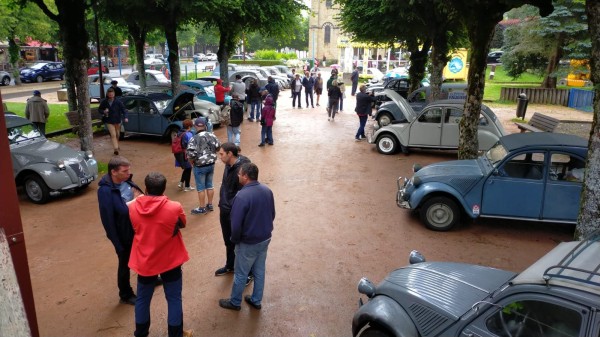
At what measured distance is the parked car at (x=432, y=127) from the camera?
12461 millimetres

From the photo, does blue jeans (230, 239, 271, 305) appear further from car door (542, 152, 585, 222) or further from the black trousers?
car door (542, 152, 585, 222)

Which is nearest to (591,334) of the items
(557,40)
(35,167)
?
(35,167)

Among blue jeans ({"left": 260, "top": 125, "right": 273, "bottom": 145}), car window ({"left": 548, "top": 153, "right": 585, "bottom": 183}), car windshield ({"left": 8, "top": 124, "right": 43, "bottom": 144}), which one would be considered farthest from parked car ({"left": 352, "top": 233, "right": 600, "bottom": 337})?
blue jeans ({"left": 260, "top": 125, "right": 273, "bottom": 145})

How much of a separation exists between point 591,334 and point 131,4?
16.0m

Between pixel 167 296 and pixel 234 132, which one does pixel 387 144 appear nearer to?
pixel 234 132

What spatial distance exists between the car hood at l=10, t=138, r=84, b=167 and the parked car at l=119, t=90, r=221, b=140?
4.74 metres

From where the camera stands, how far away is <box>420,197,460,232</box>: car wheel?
7.73m

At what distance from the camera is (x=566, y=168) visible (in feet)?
23.5

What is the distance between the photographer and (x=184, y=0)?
15.2m

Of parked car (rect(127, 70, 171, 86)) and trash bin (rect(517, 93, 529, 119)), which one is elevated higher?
parked car (rect(127, 70, 171, 86))

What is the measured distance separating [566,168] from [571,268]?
4604 millimetres

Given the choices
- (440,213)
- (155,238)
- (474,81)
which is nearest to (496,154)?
(440,213)

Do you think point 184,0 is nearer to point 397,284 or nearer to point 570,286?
point 397,284

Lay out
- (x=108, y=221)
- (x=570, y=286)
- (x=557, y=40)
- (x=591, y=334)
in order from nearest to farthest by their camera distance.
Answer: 1. (x=591, y=334)
2. (x=570, y=286)
3. (x=108, y=221)
4. (x=557, y=40)
